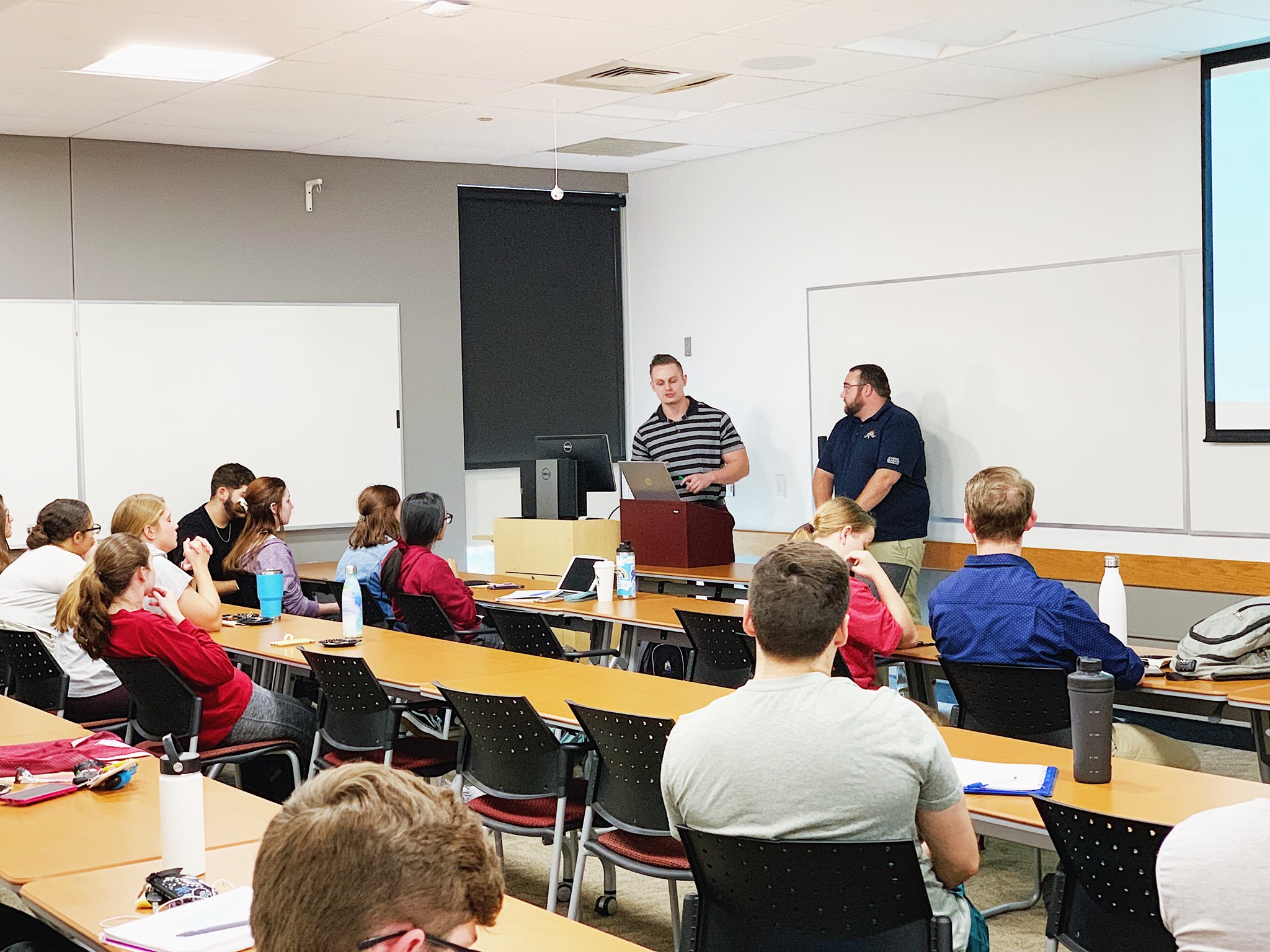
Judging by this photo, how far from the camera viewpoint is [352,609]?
5.48 metres

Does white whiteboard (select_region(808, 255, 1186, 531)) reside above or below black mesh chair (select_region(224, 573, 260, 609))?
above

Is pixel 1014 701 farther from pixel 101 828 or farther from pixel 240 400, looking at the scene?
pixel 240 400

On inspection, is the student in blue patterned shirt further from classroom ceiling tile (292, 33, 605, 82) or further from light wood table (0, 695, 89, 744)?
classroom ceiling tile (292, 33, 605, 82)

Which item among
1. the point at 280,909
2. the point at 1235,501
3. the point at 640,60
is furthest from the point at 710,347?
the point at 280,909

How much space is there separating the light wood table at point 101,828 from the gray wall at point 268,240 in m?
5.42

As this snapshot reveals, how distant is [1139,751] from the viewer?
4.03m

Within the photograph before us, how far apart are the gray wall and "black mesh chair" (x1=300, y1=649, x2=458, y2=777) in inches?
164

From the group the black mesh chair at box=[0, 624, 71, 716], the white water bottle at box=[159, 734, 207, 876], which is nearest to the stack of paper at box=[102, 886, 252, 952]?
the white water bottle at box=[159, 734, 207, 876]

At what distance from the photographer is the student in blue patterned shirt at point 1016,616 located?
3.95 metres

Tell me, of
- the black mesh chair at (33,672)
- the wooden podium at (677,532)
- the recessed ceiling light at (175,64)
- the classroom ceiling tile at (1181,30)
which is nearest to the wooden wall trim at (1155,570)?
the wooden podium at (677,532)

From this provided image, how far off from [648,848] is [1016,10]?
3.78m

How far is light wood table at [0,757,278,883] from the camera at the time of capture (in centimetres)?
255

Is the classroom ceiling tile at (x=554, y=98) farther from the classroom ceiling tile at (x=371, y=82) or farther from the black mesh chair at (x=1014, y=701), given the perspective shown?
the black mesh chair at (x=1014, y=701)

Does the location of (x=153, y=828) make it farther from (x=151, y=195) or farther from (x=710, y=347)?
(x=710, y=347)
